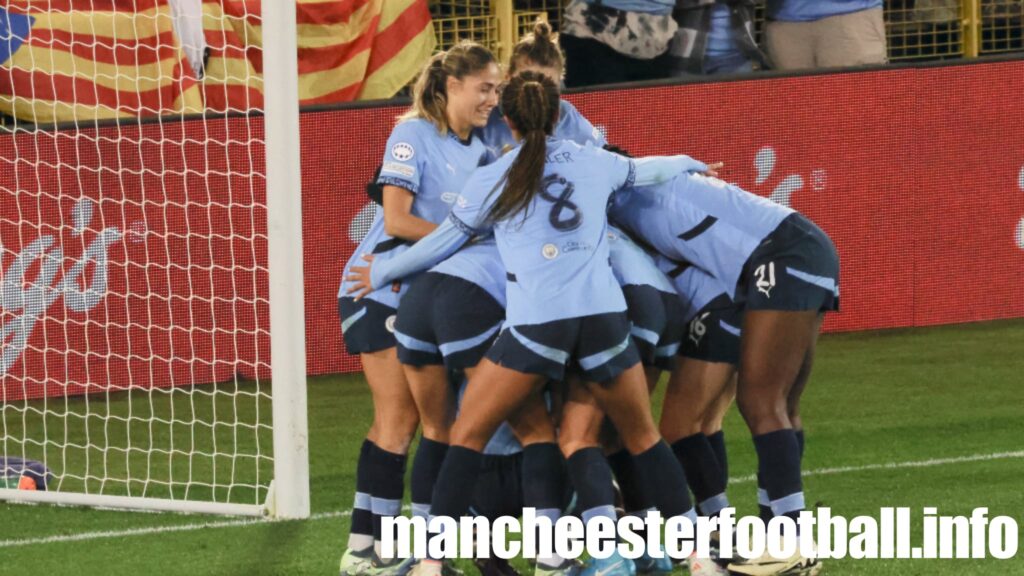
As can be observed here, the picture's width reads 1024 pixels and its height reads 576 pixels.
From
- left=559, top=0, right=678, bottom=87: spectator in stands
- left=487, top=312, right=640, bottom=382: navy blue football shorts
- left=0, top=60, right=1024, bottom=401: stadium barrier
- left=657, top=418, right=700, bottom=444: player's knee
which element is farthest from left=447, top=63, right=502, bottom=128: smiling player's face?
left=559, top=0, right=678, bottom=87: spectator in stands

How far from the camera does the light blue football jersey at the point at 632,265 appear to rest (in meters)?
5.73

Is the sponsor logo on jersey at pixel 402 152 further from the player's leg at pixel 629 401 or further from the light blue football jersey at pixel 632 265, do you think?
the player's leg at pixel 629 401

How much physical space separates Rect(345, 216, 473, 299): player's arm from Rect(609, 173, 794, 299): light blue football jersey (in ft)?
1.69

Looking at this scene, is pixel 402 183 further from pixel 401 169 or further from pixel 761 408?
pixel 761 408

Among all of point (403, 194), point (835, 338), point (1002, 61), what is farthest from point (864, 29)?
point (403, 194)

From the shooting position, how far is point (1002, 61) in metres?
10.6

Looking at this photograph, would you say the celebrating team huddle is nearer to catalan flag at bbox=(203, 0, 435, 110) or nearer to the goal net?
the goal net

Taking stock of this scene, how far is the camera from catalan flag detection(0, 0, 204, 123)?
9.11 metres

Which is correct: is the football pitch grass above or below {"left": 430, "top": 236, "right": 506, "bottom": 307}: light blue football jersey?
below

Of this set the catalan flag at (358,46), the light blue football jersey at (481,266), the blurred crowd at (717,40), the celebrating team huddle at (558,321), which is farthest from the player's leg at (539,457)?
the blurred crowd at (717,40)

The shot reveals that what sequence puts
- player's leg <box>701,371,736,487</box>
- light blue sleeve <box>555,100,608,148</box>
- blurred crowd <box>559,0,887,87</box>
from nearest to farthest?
1. player's leg <box>701,371,736,487</box>
2. light blue sleeve <box>555,100,608,148</box>
3. blurred crowd <box>559,0,887,87</box>

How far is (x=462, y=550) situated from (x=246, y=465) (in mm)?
2209

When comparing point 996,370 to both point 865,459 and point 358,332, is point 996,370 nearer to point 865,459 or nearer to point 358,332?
point 865,459

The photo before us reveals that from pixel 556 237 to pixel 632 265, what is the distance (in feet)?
1.26
